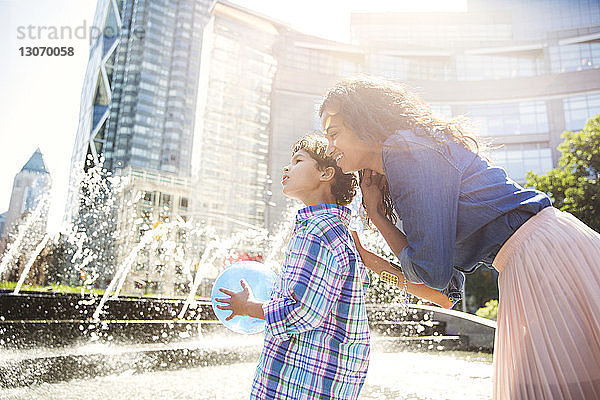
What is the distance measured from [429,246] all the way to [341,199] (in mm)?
679

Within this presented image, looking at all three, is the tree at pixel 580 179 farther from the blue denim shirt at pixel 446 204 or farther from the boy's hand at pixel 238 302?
the boy's hand at pixel 238 302

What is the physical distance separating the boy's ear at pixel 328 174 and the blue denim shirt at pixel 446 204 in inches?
19.6

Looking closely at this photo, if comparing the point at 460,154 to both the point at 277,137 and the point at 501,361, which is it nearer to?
the point at 501,361

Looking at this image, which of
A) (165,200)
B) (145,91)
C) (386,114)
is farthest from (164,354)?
(145,91)

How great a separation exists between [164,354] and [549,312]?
13.1 feet

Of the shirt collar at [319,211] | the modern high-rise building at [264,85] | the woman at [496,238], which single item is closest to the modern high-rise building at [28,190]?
the modern high-rise building at [264,85]

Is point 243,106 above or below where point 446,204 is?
above

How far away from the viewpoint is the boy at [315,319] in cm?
119

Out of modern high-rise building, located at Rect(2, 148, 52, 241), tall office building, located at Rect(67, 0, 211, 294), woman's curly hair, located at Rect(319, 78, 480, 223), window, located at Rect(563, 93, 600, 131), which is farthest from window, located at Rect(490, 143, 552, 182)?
woman's curly hair, located at Rect(319, 78, 480, 223)

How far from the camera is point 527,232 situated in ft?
3.42

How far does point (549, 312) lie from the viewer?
935 millimetres

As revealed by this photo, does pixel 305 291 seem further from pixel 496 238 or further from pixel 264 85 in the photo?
pixel 264 85

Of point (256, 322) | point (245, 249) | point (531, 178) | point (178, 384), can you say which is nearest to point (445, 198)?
point (256, 322)

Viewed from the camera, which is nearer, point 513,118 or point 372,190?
point 372,190
